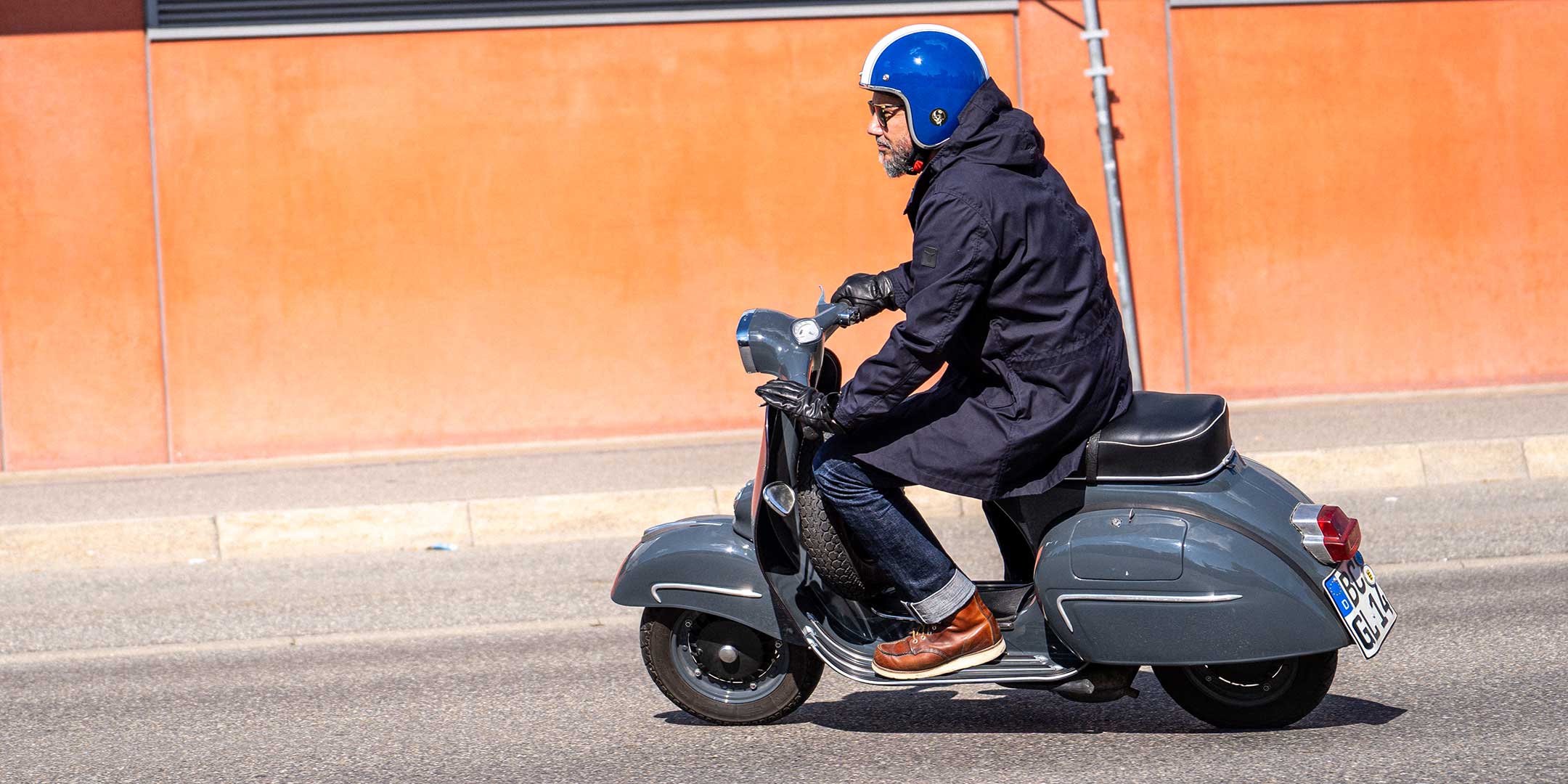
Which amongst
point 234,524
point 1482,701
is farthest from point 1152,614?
point 234,524

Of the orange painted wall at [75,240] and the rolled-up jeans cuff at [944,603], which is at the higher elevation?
the orange painted wall at [75,240]

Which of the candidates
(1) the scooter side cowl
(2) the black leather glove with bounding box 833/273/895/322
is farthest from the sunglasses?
(1) the scooter side cowl

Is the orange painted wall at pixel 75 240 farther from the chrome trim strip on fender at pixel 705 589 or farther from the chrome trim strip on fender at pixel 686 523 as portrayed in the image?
the chrome trim strip on fender at pixel 705 589

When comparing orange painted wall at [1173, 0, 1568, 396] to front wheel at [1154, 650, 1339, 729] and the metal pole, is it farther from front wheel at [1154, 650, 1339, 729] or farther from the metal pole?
front wheel at [1154, 650, 1339, 729]

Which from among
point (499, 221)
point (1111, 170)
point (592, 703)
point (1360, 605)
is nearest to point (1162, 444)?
point (1360, 605)

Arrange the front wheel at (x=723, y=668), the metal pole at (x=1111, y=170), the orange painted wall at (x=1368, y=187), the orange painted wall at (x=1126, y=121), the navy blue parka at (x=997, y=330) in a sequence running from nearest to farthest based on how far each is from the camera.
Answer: the navy blue parka at (x=997, y=330) < the front wheel at (x=723, y=668) < the metal pole at (x=1111, y=170) < the orange painted wall at (x=1126, y=121) < the orange painted wall at (x=1368, y=187)

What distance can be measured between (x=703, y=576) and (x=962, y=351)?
927 mm

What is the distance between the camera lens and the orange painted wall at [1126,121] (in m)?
11.4

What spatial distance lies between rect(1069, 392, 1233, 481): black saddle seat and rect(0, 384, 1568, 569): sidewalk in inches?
172

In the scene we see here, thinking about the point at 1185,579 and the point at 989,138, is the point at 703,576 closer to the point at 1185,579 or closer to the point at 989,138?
the point at 1185,579

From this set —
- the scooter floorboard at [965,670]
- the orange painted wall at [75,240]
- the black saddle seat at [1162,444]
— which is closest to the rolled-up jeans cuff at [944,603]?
the scooter floorboard at [965,670]

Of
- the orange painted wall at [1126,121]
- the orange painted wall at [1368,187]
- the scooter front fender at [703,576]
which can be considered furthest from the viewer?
the orange painted wall at [1368,187]

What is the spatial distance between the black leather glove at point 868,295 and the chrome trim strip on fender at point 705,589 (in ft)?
2.47

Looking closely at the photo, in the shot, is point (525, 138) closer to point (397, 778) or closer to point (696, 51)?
point (696, 51)
